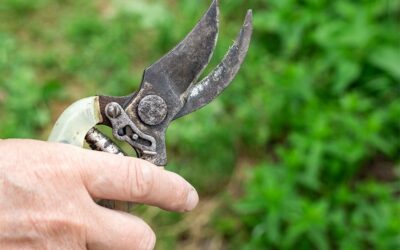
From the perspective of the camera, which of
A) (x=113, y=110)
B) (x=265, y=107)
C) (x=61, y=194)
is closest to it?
(x=61, y=194)

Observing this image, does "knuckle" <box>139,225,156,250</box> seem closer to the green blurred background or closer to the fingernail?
the fingernail

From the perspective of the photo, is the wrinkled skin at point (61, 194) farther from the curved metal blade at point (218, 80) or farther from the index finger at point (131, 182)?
the curved metal blade at point (218, 80)

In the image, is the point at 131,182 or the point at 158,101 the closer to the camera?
the point at 131,182

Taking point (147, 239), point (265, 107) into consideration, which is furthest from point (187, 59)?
point (265, 107)

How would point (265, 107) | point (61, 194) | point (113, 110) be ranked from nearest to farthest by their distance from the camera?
point (61, 194) → point (113, 110) → point (265, 107)

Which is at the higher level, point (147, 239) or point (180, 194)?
point (180, 194)

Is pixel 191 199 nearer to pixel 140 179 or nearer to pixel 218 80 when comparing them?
pixel 140 179

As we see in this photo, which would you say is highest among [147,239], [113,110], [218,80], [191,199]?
[218,80]

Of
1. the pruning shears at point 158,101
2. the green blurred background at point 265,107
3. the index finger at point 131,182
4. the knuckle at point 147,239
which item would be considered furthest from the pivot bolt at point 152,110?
the green blurred background at point 265,107
